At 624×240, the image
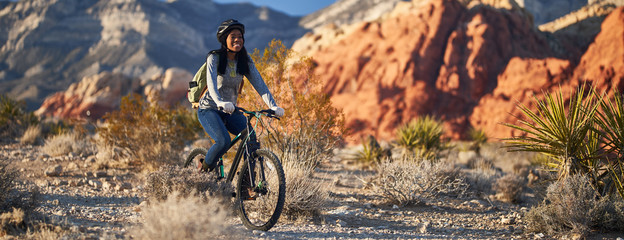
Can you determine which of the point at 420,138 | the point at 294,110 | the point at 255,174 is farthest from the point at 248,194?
the point at 420,138

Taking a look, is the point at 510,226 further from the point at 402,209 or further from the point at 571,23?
the point at 571,23

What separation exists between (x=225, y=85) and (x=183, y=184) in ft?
3.40

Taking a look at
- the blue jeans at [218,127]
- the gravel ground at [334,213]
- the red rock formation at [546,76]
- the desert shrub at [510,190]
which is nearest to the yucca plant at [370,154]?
the gravel ground at [334,213]

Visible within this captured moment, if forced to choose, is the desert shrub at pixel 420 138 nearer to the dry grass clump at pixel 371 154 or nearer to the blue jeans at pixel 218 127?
the dry grass clump at pixel 371 154

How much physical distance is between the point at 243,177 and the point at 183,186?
22.7 inches

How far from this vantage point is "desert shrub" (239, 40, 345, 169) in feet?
22.4

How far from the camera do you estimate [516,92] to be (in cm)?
1995

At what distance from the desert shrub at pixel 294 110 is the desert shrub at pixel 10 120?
30.3 ft

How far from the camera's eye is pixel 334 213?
5.14 metres

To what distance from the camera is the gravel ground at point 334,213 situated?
3.91 m

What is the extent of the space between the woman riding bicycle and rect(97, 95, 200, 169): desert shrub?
4.09m

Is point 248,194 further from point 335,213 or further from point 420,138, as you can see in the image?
point 420,138

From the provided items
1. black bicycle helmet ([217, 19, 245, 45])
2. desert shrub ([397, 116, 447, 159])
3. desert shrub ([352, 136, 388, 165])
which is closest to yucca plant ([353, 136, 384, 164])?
desert shrub ([352, 136, 388, 165])

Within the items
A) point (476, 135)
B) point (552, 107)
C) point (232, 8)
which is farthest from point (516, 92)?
point (232, 8)
